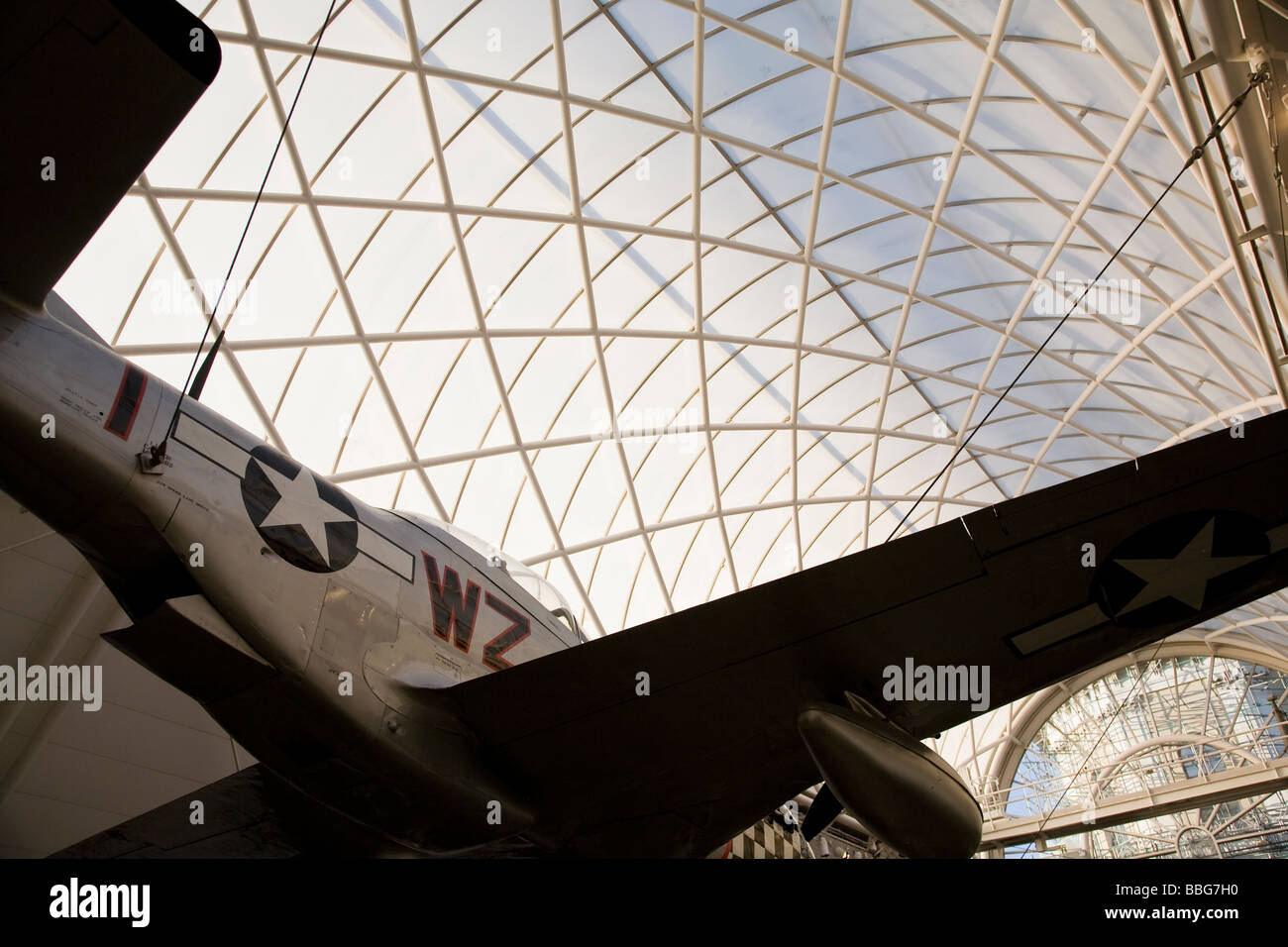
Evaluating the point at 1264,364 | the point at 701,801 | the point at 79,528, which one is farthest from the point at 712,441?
the point at 79,528

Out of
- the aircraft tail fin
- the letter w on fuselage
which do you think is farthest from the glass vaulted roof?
the aircraft tail fin

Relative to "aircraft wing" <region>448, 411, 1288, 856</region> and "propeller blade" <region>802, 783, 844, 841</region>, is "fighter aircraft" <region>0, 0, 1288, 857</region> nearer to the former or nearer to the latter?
"aircraft wing" <region>448, 411, 1288, 856</region>

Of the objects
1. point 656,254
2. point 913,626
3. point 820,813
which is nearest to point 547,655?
point 913,626

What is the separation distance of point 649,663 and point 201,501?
3.83 metres

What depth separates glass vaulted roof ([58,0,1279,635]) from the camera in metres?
17.5

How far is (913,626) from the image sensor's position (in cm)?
639

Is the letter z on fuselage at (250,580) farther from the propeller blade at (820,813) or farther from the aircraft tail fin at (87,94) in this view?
the propeller blade at (820,813)

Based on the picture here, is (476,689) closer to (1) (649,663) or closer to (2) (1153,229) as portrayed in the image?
(1) (649,663)

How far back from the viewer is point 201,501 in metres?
6.54

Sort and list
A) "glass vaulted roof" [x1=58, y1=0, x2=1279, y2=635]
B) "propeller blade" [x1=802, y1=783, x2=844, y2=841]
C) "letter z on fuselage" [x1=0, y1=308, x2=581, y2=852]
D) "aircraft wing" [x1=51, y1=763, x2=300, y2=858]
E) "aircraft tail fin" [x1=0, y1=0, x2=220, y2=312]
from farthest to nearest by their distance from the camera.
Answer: "glass vaulted roof" [x1=58, y1=0, x2=1279, y2=635], "aircraft wing" [x1=51, y1=763, x2=300, y2=858], "propeller blade" [x1=802, y1=783, x2=844, y2=841], "letter z on fuselage" [x1=0, y1=308, x2=581, y2=852], "aircraft tail fin" [x1=0, y1=0, x2=220, y2=312]

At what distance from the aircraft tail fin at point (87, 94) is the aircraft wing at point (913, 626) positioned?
14.9 ft

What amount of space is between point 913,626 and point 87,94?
6518 millimetres

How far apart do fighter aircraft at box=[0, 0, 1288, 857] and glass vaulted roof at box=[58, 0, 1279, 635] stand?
12.3 m

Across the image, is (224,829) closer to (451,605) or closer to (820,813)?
(451,605)
